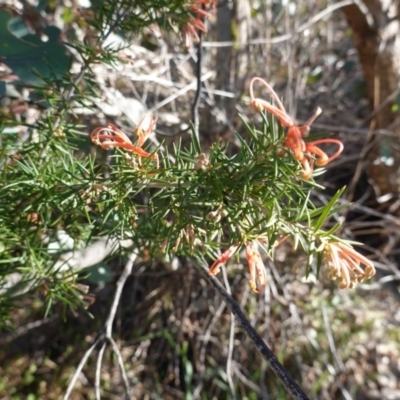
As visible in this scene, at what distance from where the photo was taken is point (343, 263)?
1.84ft

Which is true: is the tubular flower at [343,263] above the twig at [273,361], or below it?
above

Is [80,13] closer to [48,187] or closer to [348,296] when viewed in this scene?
[48,187]

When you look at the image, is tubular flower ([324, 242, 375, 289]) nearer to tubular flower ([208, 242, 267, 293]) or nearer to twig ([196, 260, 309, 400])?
tubular flower ([208, 242, 267, 293])

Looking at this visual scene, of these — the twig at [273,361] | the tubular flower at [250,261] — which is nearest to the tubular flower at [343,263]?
the tubular flower at [250,261]

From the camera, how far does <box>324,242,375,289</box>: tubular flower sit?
1.81ft

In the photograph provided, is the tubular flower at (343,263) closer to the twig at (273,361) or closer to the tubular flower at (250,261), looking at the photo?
the tubular flower at (250,261)

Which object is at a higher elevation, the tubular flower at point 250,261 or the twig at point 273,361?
the tubular flower at point 250,261

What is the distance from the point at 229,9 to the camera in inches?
81.4

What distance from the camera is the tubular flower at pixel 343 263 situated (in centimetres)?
55

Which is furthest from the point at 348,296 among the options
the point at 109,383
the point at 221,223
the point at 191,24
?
the point at 221,223

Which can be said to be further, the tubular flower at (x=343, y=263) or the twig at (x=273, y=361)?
the twig at (x=273, y=361)

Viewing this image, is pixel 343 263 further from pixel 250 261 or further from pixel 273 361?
pixel 273 361

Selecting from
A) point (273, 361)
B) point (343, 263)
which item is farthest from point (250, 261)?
point (273, 361)

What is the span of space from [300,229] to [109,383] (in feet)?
5.49
